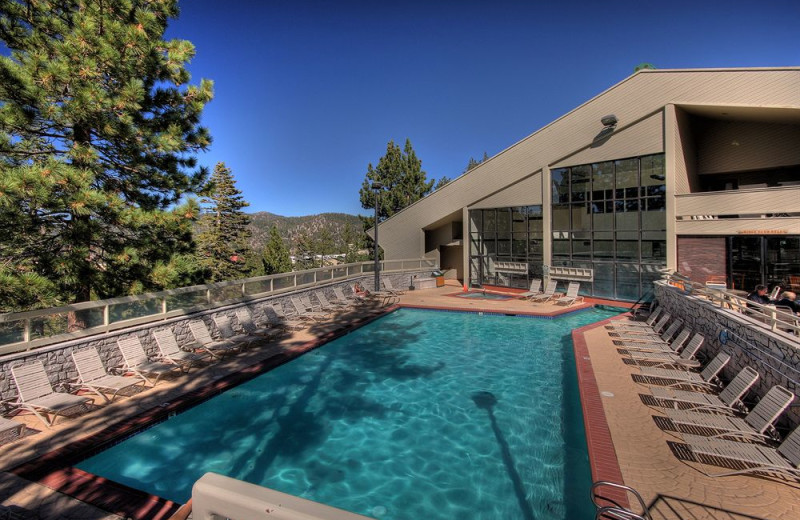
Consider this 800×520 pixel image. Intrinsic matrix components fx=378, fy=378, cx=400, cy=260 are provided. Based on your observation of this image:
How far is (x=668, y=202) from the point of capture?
48.3 feet

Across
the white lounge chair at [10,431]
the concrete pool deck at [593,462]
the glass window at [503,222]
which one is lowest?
the concrete pool deck at [593,462]

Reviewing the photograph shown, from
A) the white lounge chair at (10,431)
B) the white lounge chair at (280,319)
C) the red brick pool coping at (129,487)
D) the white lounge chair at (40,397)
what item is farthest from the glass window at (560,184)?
the white lounge chair at (10,431)

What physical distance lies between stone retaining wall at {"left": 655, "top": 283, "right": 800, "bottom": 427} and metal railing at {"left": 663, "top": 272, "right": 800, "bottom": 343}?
0.18 metres

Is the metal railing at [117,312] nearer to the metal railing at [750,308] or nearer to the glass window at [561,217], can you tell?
the metal railing at [750,308]

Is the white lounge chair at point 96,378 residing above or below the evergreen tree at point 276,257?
below

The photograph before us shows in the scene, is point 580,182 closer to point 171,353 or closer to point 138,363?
point 171,353

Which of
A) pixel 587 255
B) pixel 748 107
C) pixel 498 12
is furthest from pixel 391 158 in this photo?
pixel 748 107

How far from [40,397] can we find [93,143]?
19.6 feet

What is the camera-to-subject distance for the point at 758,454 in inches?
179

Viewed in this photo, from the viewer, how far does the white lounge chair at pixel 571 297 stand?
16578mm

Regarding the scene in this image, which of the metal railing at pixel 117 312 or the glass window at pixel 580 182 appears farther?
the glass window at pixel 580 182

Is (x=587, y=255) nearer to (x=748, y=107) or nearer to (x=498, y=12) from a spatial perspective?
(x=748, y=107)

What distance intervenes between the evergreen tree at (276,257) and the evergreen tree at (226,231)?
2245 millimetres

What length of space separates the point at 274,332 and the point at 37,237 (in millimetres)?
6016
